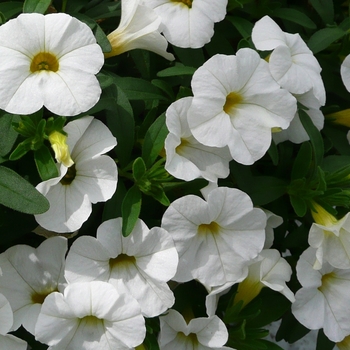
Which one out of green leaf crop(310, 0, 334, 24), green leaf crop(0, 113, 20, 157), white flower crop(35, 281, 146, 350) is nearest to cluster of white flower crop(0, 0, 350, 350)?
white flower crop(35, 281, 146, 350)

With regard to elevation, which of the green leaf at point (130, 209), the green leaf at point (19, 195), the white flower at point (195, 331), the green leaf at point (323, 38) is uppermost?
the green leaf at point (19, 195)

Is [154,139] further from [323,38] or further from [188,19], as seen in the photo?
[323,38]

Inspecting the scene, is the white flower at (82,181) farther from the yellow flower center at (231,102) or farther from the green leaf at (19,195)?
the yellow flower center at (231,102)

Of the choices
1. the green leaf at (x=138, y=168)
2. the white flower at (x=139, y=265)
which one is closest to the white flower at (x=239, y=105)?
the green leaf at (x=138, y=168)

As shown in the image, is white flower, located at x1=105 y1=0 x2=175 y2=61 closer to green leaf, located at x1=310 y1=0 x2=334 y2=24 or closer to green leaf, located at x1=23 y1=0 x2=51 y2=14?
green leaf, located at x1=23 y1=0 x2=51 y2=14

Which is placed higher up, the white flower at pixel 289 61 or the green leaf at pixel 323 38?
the white flower at pixel 289 61

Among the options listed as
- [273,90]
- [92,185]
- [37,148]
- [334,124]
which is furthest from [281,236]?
[37,148]

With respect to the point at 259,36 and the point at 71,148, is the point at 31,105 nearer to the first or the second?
the point at 71,148

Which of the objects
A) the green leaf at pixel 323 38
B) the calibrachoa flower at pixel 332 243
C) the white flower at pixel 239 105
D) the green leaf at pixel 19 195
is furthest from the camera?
the green leaf at pixel 323 38
